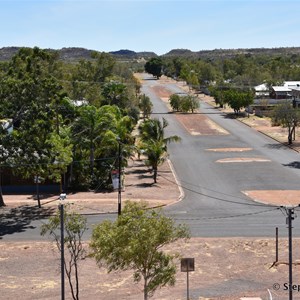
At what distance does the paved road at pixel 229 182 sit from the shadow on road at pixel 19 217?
8.77 metres

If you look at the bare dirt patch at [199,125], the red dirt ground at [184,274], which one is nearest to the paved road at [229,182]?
the bare dirt patch at [199,125]

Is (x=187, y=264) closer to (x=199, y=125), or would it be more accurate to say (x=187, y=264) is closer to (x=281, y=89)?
(x=199, y=125)

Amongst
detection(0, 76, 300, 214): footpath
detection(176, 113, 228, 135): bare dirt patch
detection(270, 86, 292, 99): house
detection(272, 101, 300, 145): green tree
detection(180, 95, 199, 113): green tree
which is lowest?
detection(0, 76, 300, 214): footpath

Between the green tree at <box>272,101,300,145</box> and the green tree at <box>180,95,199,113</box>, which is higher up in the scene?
the green tree at <box>180,95,199,113</box>

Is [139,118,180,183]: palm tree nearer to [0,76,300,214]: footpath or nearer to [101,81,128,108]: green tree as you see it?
[0,76,300,214]: footpath

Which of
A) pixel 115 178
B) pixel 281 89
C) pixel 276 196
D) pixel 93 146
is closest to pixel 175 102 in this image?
pixel 281 89

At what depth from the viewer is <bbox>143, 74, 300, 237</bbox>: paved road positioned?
34375 mm

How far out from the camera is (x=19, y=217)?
3678 centimetres

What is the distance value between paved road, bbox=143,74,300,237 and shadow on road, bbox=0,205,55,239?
877cm

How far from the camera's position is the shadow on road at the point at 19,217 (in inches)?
1350

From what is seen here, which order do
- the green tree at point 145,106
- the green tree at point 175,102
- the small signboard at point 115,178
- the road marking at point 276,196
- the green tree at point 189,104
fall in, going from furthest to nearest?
1. the green tree at point 175,102
2. the green tree at point 189,104
3. the green tree at point 145,106
4. the small signboard at point 115,178
5. the road marking at point 276,196

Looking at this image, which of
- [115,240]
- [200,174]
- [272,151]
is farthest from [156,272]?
[272,151]

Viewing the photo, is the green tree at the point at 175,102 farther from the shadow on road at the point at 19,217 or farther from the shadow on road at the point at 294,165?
the shadow on road at the point at 19,217

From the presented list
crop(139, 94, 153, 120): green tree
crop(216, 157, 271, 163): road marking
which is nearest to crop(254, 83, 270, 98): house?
crop(139, 94, 153, 120): green tree
